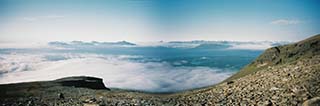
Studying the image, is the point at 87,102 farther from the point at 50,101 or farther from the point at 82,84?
the point at 82,84

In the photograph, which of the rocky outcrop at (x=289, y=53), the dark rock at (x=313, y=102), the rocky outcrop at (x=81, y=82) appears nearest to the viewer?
the dark rock at (x=313, y=102)

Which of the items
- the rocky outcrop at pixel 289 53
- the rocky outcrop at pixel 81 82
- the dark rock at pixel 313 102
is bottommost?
the rocky outcrop at pixel 81 82

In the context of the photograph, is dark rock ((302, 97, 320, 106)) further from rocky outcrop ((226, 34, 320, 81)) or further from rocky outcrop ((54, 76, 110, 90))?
rocky outcrop ((54, 76, 110, 90))

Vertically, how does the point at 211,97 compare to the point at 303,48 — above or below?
below

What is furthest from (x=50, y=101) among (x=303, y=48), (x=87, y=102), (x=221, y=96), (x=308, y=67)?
(x=303, y=48)

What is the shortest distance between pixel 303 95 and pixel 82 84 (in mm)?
52827

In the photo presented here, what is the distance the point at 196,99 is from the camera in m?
36.9

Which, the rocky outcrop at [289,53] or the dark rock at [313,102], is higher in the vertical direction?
the rocky outcrop at [289,53]

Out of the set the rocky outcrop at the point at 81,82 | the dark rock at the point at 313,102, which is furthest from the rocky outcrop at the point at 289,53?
the rocky outcrop at the point at 81,82

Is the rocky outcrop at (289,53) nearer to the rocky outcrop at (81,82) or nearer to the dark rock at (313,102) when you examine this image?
the dark rock at (313,102)

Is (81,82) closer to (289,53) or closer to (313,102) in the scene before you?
(289,53)

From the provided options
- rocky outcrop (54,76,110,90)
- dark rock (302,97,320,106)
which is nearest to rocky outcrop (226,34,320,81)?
dark rock (302,97,320,106)

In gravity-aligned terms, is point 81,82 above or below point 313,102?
below

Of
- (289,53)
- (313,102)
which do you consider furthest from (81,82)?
(313,102)
